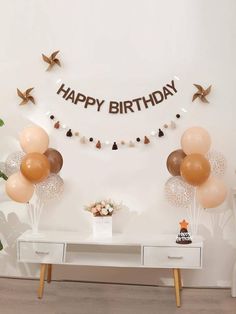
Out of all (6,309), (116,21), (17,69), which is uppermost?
(116,21)

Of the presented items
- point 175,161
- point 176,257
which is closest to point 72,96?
point 175,161

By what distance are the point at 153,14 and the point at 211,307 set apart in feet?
7.62

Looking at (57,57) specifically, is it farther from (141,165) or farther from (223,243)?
(223,243)

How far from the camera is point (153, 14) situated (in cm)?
415

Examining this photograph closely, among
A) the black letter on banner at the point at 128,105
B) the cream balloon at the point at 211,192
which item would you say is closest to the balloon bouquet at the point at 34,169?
the black letter on banner at the point at 128,105

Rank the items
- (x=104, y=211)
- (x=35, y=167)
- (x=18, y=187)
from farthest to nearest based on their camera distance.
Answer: (x=104, y=211), (x=18, y=187), (x=35, y=167)

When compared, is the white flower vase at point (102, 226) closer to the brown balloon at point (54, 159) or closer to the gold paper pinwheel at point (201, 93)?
the brown balloon at point (54, 159)

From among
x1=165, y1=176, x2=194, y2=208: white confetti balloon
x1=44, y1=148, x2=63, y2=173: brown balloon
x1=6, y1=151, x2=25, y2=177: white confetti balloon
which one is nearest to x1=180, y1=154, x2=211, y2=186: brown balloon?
x1=165, y1=176, x2=194, y2=208: white confetti balloon

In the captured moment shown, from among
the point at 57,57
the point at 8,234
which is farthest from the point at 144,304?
the point at 57,57

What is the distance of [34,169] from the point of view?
12.2 ft

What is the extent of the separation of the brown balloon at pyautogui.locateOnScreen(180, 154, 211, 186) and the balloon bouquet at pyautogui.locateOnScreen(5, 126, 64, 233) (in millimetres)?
1001

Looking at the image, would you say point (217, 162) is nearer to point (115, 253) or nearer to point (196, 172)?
point (196, 172)

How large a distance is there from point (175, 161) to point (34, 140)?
1.08 metres

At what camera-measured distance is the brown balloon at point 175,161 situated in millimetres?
3859
